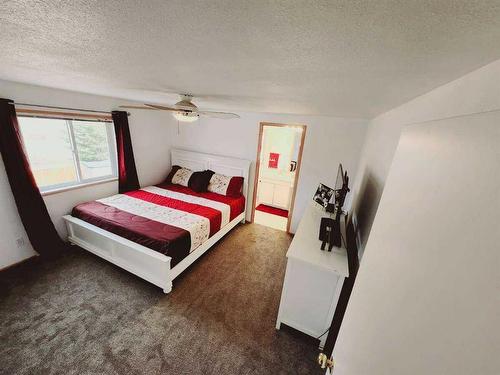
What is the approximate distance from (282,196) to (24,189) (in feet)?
13.4

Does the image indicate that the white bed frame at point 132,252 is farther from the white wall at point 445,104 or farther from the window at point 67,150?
the white wall at point 445,104

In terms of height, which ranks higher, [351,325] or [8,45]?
[8,45]

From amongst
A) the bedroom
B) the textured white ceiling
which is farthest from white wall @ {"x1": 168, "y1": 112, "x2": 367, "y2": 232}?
the textured white ceiling

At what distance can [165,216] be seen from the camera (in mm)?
2660

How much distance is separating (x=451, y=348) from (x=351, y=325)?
655 millimetres

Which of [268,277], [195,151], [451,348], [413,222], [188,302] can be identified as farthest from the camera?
[195,151]

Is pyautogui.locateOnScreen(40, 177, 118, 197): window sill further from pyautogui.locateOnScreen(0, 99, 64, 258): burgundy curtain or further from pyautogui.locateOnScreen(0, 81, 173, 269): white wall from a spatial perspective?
pyautogui.locateOnScreen(0, 99, 64, 258): burgundy curtain

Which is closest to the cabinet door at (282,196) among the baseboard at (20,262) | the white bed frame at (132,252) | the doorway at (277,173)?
the doorway at (277,173)

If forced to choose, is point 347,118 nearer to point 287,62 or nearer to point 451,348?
point 287,62

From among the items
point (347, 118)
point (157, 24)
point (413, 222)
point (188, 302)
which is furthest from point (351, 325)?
point (347, 118)

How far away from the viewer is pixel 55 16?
0.58 meters

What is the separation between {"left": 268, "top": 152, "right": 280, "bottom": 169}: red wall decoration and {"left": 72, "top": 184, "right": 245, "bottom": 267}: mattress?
167cm

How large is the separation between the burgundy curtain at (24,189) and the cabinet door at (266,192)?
3.60 m

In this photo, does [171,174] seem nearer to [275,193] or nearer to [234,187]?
[234,187]
